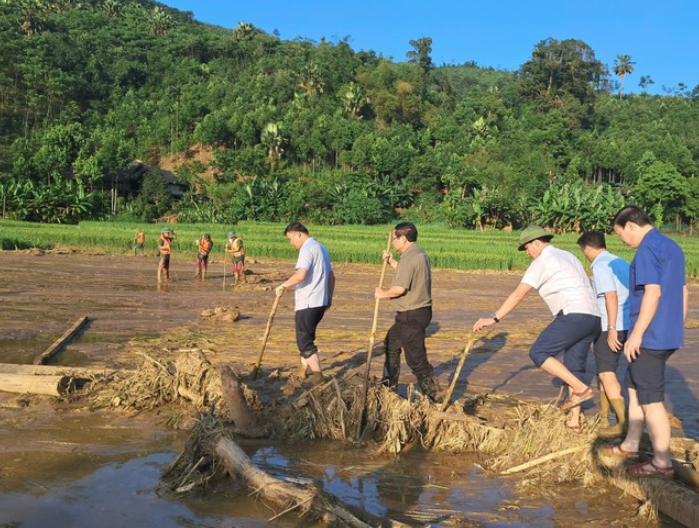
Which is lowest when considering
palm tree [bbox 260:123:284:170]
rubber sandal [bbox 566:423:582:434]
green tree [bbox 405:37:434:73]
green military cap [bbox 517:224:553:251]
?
rubber sandal [bbox 566:423:582:434]

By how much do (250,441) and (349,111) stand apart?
65764mm

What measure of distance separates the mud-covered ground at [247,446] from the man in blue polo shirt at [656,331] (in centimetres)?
52

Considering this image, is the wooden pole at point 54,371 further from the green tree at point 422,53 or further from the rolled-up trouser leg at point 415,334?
the green tree at point 422,53

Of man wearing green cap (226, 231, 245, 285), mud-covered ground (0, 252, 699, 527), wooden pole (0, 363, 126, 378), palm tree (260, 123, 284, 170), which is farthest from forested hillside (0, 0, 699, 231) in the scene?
wooden pole (0, 363, 126, 378)

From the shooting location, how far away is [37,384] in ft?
22.0

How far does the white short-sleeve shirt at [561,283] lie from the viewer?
230 inches

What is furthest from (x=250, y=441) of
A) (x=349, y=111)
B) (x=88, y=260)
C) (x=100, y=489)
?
(x=349, y=111)

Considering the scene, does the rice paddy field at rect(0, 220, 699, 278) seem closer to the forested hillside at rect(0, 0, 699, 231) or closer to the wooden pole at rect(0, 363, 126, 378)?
the forested hillside at rect(0, 0, 699, 231)

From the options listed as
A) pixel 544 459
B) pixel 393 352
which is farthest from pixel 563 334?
pixel 393 352

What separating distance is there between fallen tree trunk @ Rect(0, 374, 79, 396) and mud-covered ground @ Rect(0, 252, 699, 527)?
14 centimetres

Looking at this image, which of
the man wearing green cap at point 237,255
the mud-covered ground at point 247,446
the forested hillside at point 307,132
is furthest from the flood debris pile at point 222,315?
the forested hillside at point 307,132

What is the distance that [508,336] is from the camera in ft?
37.8

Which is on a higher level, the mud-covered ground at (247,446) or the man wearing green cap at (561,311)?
the man wearing green cap at (561,311)

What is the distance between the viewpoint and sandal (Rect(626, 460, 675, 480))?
15.7ft
